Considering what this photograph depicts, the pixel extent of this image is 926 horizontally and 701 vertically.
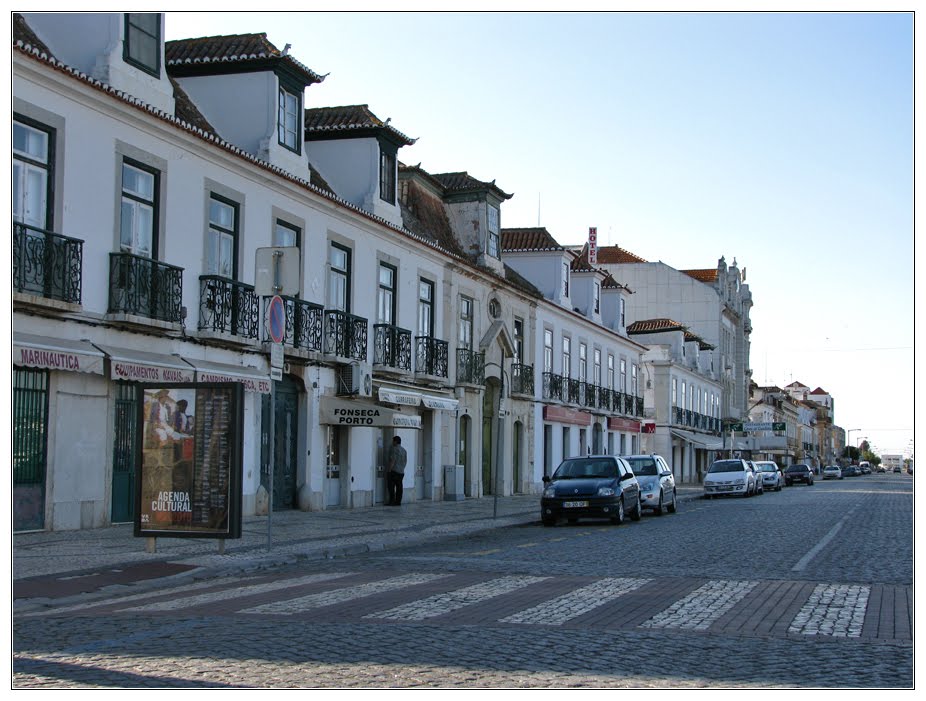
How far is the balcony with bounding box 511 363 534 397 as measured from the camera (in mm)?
39316

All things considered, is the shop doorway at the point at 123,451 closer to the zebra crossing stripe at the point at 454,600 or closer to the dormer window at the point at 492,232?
the zebra crossing stripe at the point at 454,600

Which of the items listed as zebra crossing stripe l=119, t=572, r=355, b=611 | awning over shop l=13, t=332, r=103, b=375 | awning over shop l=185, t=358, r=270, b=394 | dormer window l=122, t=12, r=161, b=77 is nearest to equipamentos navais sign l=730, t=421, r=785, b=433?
awning over shop l=185, t=358, r=270, b=394

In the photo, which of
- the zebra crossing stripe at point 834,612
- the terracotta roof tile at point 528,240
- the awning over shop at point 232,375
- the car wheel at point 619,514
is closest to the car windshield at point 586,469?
the car wheel at point 619,514

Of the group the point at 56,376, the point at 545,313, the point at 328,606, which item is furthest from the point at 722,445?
the point at 328,606

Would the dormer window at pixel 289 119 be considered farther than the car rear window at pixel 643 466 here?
No

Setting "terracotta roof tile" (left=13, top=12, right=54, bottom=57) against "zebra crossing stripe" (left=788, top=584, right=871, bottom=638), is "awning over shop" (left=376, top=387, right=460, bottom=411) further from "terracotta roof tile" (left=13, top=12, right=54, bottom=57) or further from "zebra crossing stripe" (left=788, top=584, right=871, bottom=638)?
"zebra crossing stripe" (left=788, top=584, right=871, bottom=638)

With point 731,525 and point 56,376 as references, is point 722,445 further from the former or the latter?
point 56,376

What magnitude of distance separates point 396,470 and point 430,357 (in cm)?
421

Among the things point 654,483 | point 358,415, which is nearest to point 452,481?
point 654,483

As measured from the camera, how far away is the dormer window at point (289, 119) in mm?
25125

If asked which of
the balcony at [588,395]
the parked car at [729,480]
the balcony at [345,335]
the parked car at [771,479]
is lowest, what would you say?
the parked car at [771,479]

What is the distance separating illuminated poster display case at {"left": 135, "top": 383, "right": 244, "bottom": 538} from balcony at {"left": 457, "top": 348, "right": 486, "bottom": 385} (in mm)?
19867

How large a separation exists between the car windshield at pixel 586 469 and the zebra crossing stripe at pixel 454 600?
11.9 metres

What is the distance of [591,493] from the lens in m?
23.6
